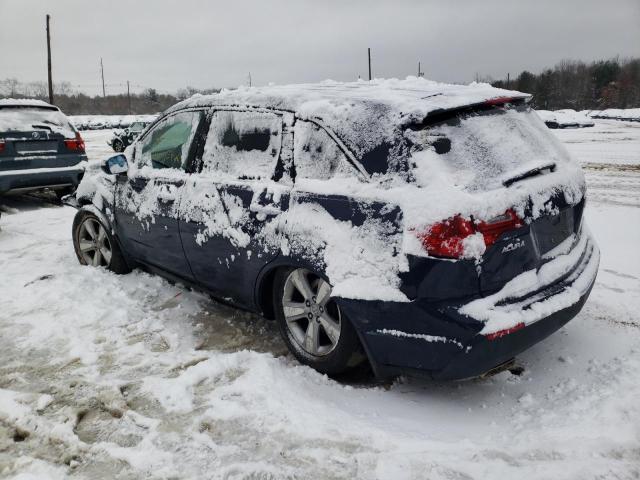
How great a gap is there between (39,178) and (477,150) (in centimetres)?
770

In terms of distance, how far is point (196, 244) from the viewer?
12.8 feet

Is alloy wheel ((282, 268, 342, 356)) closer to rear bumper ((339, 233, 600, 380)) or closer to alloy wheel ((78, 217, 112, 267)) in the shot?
rear bumper ((339, 233, 600, 380))

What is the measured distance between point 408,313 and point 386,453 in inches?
27.2

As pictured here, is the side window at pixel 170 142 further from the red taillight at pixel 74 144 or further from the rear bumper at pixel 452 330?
the red taillight at pixel 74 144

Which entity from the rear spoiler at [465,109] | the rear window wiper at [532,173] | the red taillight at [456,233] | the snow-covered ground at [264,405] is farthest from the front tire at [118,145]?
the red taillight at [456,233]

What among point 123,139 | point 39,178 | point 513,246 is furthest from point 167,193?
point 123,139

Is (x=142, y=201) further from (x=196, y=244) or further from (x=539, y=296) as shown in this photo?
(x=539, y=296)

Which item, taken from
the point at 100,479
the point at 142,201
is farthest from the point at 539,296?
the point at 142,201

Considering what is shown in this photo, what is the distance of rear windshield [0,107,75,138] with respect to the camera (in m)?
8.00

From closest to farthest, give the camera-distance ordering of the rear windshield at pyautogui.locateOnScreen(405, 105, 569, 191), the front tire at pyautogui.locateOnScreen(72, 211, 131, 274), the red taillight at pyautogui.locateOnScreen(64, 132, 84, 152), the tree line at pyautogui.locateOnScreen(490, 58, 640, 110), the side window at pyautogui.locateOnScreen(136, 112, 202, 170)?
the rear windshield at pyautogui.locateOnScreen(405, 105, 569, 191) → the side window at pyautogui.locateOnScreen(136, 112, 202, 170) → the front tire at pyautogui.locateOnScreen(72, 211, 131, 274) → the red taillight at pyautogui.locateOnScreen(64, 132, 84, 152) → the tree line at pyautogui.locateOnScreen(490, 58, 640, 110)

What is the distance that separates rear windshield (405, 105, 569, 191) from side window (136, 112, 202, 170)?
6.63 ft

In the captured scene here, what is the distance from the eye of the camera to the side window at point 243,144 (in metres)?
3.39

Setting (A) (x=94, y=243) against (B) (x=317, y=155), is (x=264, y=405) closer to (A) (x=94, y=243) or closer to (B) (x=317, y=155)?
(B) (x=317, y=155)

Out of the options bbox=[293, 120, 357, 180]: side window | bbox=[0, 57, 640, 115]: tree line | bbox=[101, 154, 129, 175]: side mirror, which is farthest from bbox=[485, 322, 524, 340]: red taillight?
bbox=[0, 57, 640, 115]: tree line
